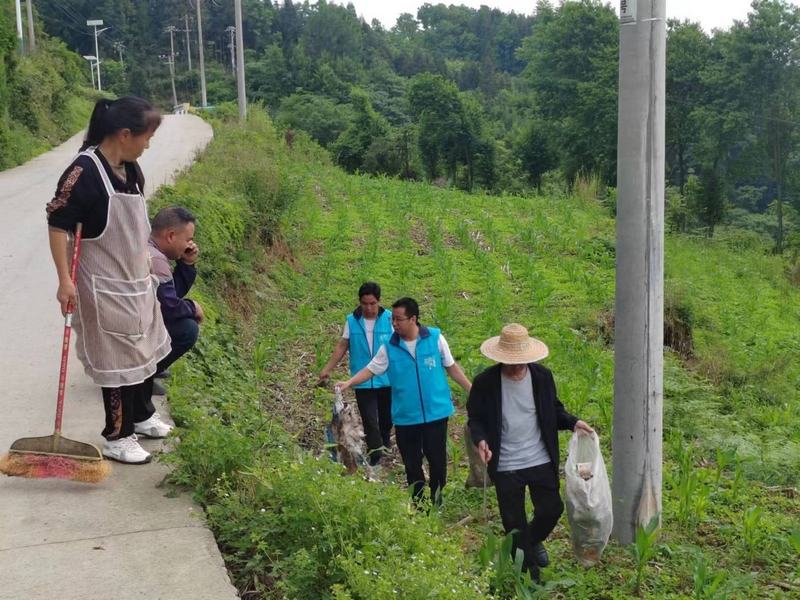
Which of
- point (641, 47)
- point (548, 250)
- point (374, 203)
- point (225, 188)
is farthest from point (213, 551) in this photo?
point (374, 203)

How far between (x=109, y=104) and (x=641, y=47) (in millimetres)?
3091

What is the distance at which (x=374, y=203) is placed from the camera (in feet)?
66.6

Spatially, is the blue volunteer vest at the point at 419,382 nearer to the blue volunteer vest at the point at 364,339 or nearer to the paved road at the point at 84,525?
the blue volunteer vest at the point at 364,339

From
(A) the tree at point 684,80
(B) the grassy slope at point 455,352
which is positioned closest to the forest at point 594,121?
(A) the tree at point 684,80

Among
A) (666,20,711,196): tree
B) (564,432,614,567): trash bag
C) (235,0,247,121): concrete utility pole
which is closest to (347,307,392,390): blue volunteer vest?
(564,432,614,567): trash bag

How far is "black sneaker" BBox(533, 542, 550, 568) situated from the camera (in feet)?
16.8

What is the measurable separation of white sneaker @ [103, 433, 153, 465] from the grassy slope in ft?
0.95

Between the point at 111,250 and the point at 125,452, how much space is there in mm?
1148

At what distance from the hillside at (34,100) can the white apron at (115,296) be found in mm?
18522

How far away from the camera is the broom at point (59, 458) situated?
432 centimetres

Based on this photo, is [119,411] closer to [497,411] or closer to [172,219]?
[172,219]

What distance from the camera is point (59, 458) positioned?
4352mm

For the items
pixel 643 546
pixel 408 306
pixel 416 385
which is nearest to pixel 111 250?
pixel 408 306

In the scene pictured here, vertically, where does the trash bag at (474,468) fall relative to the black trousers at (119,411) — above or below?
below
